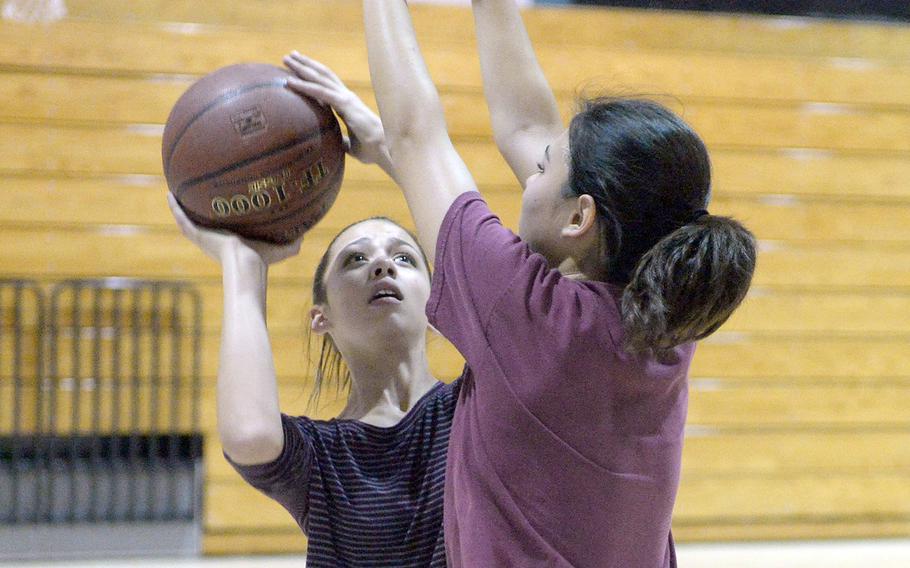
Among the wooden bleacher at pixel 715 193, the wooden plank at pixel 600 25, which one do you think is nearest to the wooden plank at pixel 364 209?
the wooden bleacher at pixel 715 193

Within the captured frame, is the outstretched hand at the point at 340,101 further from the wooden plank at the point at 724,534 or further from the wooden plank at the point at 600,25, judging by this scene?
the wooden plank at the point at 724,534

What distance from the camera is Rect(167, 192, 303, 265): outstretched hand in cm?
148

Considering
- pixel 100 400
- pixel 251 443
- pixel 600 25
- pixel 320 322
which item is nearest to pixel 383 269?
pixel 320 322

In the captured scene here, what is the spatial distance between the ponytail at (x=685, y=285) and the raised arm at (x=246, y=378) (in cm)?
52

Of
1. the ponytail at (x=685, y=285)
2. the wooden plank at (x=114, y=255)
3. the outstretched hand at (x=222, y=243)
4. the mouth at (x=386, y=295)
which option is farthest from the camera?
the wooden plank at (x=114, y=255)

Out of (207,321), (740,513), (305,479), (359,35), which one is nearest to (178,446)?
(207,321)

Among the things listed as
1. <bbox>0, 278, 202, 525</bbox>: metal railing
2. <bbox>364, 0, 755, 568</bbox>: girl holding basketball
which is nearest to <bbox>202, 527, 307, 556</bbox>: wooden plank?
<bbox>0, 278, 202, 525</bbox>: metal railing

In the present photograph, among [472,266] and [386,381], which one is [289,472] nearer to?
[386,381]

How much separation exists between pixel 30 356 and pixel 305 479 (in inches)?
119

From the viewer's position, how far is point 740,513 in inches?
184

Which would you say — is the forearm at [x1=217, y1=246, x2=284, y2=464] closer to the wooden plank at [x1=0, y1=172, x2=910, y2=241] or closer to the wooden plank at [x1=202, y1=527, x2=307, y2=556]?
the wooden plank at [x1=0, y1=172, x2=910, y2=241]

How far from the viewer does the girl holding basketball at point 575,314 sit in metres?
1.16

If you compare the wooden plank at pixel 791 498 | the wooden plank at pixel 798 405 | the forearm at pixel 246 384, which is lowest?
the wooden plank at pixel 791 498

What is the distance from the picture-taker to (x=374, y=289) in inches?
66.0
